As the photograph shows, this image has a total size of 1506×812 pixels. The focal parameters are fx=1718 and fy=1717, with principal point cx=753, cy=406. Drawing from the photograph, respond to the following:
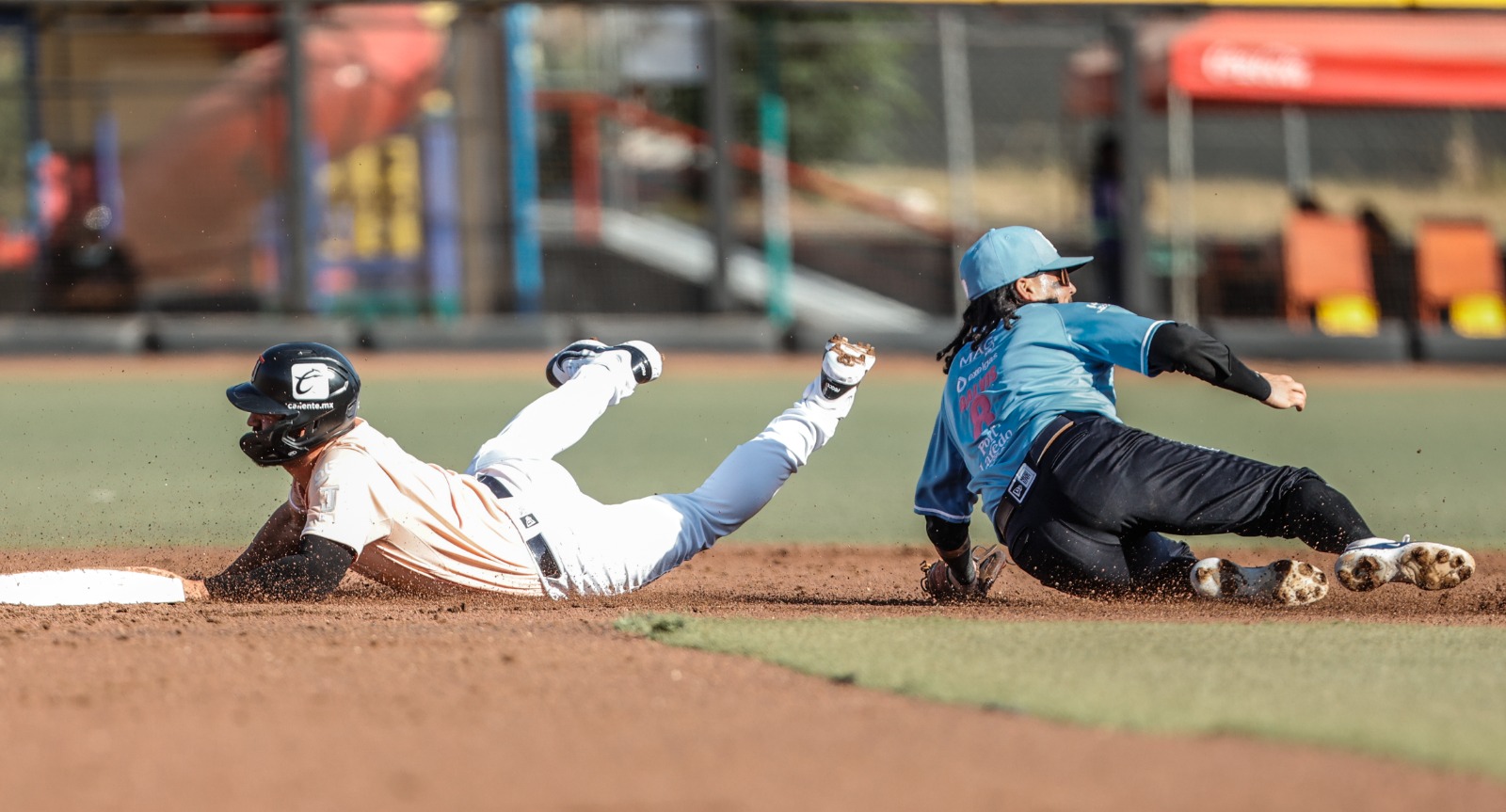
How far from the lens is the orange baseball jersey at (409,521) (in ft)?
16.6

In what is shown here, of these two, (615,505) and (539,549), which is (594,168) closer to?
(615,505)

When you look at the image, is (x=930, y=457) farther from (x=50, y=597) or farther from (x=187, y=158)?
(x=187, y=158)

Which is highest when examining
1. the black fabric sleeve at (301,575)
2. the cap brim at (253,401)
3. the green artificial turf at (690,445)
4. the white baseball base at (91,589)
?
the cap brim at (253,401)

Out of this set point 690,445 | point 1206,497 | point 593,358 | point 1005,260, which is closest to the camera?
point 1206,497

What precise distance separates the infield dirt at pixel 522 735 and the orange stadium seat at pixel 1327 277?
40.8 feet

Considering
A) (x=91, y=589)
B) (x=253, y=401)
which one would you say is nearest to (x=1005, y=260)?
(x=253, y=401)

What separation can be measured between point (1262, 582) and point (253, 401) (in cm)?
315

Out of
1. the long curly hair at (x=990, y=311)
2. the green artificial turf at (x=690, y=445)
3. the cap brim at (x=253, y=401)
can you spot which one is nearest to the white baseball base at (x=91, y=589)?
the cap brim at (x=253, y=401)

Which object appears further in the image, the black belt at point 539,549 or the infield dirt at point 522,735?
the black belt at point 539,549

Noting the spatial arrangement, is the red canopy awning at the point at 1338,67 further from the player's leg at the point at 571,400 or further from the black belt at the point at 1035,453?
the black belt at the point at 1035,453

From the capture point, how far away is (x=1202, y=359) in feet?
16.9

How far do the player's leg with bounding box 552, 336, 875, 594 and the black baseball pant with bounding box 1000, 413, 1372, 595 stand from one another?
0.96m

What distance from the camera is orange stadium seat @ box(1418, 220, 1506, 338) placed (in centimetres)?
1725

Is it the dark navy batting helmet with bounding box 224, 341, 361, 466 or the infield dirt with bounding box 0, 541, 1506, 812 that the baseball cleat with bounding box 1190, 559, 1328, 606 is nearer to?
the infield dirt with bounding box 0, 541, 1506, 812
